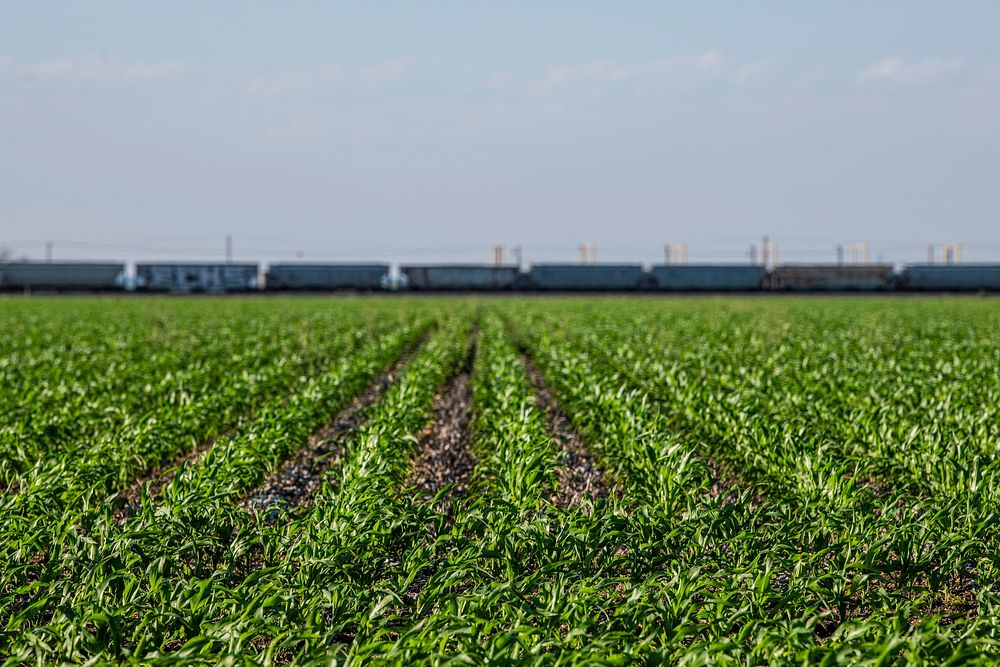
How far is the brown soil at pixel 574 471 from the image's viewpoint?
293 inches

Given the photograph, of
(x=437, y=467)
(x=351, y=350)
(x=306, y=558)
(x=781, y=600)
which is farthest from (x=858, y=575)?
(x=351, y=350)

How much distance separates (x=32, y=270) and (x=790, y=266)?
55732mm

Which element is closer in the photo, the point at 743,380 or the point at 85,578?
the point at 85,578

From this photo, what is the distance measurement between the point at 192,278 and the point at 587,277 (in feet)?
94.6

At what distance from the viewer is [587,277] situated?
2418 inches

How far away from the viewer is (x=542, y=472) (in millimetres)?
6469

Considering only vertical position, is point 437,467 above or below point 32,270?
below

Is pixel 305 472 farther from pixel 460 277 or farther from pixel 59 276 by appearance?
pixel 59 276

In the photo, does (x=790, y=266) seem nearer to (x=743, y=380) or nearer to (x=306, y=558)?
(x=743, y=380)

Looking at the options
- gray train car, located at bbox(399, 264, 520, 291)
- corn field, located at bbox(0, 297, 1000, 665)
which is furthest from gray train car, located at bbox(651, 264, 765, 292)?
corn field, located at bbox(0, 297, 1000, 665)

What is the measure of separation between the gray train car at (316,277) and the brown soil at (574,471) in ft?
165

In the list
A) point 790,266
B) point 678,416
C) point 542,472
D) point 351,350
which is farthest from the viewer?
point 790,266

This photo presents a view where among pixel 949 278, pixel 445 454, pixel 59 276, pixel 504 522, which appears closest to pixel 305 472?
pixel 445 454

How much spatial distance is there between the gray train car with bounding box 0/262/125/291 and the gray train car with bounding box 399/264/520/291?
20855 mm
